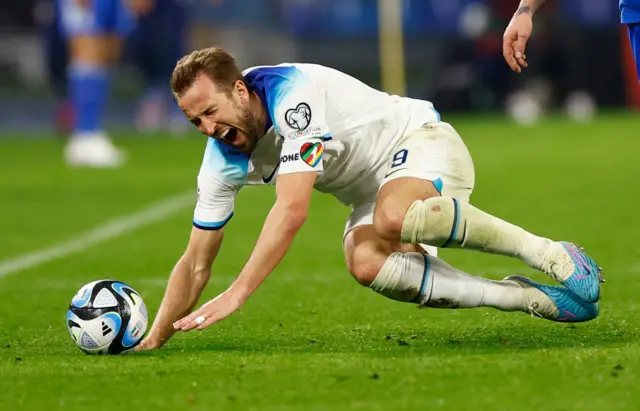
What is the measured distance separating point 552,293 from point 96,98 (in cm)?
1010

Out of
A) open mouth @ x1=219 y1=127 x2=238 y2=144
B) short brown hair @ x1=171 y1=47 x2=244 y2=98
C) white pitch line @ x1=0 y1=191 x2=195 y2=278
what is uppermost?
short brown hair @ x1=171 y1=47 x2=244 y2=98

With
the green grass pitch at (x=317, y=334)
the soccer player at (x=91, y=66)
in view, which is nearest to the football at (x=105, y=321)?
the green grass pitch at (x=317, y=334)

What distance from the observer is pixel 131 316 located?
487cm

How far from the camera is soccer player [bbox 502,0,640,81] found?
506 centimetres

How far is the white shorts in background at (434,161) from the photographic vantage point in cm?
502

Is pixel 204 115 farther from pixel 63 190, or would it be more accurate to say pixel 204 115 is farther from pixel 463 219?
pixel 63 190

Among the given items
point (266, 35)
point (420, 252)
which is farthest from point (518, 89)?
point (420, 252)

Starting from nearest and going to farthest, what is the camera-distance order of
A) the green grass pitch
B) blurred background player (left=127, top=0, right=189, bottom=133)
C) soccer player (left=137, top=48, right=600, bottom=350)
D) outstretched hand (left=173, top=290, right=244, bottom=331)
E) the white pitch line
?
the green grass pitch → outstretched hand (left=173, top=290, right=244, bottom=331) → soccer player (left=137, top=48, right=600, bottom=350) → the white pitch line → blurred background player (left=127, top=0, right=189, bottom=133)

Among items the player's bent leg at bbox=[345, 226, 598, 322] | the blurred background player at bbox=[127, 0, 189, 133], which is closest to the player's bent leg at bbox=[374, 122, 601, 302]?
the player's bent leg at bbox=[345, 226, 598, 322]

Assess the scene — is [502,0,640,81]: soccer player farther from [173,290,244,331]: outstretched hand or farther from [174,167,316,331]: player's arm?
[173,290,244,331]: outstretched hand

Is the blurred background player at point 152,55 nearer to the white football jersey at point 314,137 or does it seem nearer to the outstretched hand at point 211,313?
the white football jersey at point 314,137

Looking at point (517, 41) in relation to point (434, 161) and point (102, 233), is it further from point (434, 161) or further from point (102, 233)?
point (102, 233)

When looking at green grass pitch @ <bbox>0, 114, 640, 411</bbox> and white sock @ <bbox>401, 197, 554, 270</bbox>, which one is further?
white sock @ <bbox>401, 197, 554, 270</bbox>

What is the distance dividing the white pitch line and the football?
2.79 meters
